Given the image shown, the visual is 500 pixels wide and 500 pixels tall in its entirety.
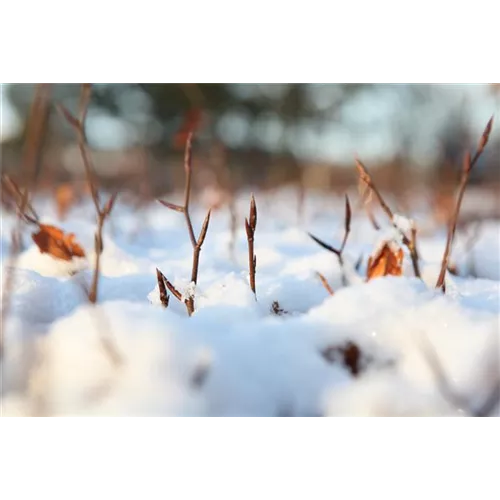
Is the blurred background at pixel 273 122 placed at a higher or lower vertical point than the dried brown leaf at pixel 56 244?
higher

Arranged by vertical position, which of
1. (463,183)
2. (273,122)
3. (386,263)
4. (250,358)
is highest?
(273,122)

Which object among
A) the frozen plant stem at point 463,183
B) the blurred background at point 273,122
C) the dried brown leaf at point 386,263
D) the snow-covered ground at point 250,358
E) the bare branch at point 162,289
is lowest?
the snow-covered ground at point 250,358

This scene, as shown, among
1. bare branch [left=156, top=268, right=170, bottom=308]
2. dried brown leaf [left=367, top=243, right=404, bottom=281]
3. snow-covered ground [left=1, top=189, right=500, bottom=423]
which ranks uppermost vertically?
dried brown leaf [left=367, top=243, right=404, bottom=281]

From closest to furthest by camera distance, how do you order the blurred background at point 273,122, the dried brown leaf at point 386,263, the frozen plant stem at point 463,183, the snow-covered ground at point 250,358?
the snow-covered ground at point 250,358 < the frozen plant stem at point 463,183 < the dried brown leaf at point 386,263 < the blurred background at point 273,122

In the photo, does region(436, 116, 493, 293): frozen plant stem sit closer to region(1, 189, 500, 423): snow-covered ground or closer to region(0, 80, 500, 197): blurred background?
region(1, 189, 500, 423): snow-covered ground

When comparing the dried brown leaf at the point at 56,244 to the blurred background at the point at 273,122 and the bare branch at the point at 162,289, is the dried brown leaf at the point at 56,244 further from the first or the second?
the blurred background at the point at 273,122

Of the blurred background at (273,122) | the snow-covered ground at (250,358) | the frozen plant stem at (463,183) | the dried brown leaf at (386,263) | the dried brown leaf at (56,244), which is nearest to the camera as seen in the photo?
the snow-covered ground at (250,358)

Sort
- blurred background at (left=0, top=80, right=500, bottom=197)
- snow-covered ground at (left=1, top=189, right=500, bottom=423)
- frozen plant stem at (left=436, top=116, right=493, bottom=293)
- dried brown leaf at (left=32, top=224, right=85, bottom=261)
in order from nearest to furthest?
snow-covered ground at (left=1, top=189, right=500, bottom=423) → frozen plant stem at (left=436, top=116, right=493, bottom=293) → dried brown leaf at (left=32, top=224, right=85, bottom=261) → blurred background at (left=0, top=80, right=500, bottom=197)

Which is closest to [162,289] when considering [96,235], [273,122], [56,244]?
[96,235]

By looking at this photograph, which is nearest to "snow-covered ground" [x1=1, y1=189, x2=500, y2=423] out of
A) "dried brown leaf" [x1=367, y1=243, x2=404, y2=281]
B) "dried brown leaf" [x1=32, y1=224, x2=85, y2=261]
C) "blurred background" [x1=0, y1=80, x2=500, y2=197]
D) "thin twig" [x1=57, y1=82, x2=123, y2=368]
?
"thin twig" [x1=57, y1=82, x2=123, y2=368]

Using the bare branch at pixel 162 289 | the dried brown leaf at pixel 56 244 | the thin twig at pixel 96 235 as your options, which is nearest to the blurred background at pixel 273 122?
the dried brown leaf at pixel 56 244

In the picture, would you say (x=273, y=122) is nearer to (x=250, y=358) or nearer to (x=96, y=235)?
(x=96, y=235)
